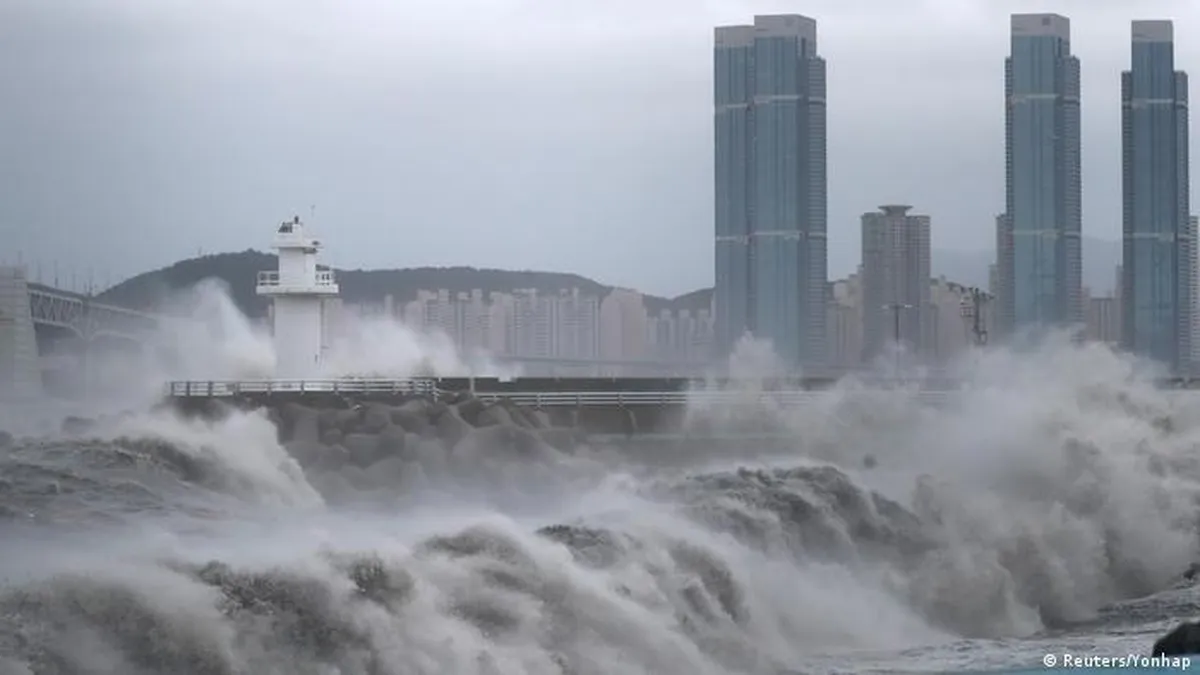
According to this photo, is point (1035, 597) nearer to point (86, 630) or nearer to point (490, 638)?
point (490, 638)

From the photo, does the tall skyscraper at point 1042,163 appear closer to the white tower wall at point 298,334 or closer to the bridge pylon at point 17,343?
the white tower wall at point 298,334

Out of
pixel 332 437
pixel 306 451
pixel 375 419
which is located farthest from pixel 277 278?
pixel 306 451

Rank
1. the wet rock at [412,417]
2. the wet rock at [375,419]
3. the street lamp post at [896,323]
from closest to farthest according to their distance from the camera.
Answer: the wet rock at [375,419]
the wet rock at [412,417]
the street lamp post at [896,323]

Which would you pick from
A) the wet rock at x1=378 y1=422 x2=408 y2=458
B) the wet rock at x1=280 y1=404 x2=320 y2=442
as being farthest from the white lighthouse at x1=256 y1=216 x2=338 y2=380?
the wet rock at x1=378 y1=422 x2=408 y2=458

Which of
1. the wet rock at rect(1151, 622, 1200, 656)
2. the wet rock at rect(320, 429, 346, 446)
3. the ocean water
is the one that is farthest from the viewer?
the wet rock at rect(320, 429, 346, 446)

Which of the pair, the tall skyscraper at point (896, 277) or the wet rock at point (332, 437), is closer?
the wet rock at point (332, 437)

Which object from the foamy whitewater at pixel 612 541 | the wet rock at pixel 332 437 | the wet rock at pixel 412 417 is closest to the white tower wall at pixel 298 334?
the foamy whitewater at pixel 612 541

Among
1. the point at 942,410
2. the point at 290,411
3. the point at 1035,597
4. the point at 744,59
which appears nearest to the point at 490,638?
the point at 1035,597

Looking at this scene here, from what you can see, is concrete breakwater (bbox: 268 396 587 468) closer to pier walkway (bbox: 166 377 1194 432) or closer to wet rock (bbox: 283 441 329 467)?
wet rock (bbox: 283 441 329 467)
